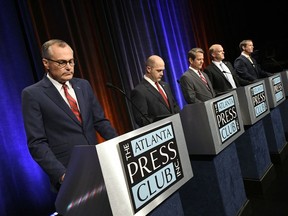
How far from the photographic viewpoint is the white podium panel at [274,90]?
102 inches

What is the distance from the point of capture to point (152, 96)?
2.02 meters

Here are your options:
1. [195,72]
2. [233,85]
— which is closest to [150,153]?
[195,72]

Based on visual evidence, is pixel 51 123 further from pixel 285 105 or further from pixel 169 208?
pixel 285 105

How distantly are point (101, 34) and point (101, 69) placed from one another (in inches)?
15.8

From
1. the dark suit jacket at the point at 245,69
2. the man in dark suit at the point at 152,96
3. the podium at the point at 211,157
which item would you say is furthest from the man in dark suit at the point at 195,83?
the dark suit jacket at the point at 245,69

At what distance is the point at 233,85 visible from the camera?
2703 mm

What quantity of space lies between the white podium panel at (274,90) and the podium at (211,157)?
1032mm

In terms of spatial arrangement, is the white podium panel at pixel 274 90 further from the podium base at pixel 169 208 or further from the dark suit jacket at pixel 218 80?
the podium base at pixel 169 208

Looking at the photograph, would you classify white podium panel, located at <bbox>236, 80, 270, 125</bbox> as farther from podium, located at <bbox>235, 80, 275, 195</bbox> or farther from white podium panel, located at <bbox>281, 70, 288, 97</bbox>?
white podium panel, located at <bbox>281, 70, 288, 97</bbox>

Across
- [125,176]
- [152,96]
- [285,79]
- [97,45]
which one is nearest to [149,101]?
[152,96]

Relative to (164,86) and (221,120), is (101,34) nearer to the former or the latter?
(164,86)

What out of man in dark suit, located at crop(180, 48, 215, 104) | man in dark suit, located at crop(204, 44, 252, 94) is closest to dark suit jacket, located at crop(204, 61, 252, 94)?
man in dark suit, located at crop(204, 44, 252, 94)

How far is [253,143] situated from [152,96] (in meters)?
0.85

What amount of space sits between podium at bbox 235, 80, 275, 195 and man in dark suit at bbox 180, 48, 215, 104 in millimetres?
289
